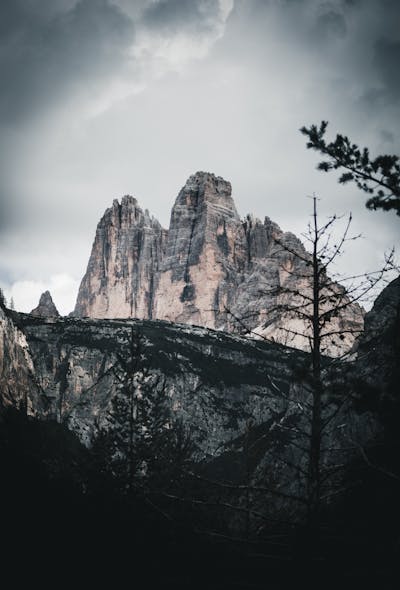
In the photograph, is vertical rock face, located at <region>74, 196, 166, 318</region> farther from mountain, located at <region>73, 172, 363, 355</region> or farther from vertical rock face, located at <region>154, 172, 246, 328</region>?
vertical rock face, located at <region>154, 172, 246, 328</region>

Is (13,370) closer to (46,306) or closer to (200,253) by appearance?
(46,306)

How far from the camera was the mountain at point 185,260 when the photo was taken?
13400 centimetres

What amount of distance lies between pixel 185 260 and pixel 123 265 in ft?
85.9

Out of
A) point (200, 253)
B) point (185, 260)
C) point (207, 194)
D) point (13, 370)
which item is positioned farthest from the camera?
point (207, 194)

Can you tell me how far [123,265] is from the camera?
15488 centimetres

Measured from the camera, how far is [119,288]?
497ft

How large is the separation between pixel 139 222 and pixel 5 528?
154m

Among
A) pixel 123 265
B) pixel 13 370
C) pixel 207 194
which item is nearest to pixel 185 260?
pixel 207 194

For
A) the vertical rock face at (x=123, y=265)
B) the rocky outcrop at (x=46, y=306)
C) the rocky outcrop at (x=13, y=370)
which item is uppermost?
the vertical rock face at (x=123, y=265)

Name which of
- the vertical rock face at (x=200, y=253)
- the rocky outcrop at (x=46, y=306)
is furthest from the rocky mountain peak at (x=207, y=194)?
the rocky outcrop at (x=46, y=306)

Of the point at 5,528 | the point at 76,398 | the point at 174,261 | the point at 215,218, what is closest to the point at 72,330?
the point at 76,398

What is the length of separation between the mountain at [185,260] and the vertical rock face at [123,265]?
1.13 ft

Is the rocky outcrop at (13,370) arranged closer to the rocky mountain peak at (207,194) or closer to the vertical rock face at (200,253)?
the vertical rock face at (200,253)

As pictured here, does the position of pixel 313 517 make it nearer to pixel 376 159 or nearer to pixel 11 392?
pixel 376 159
